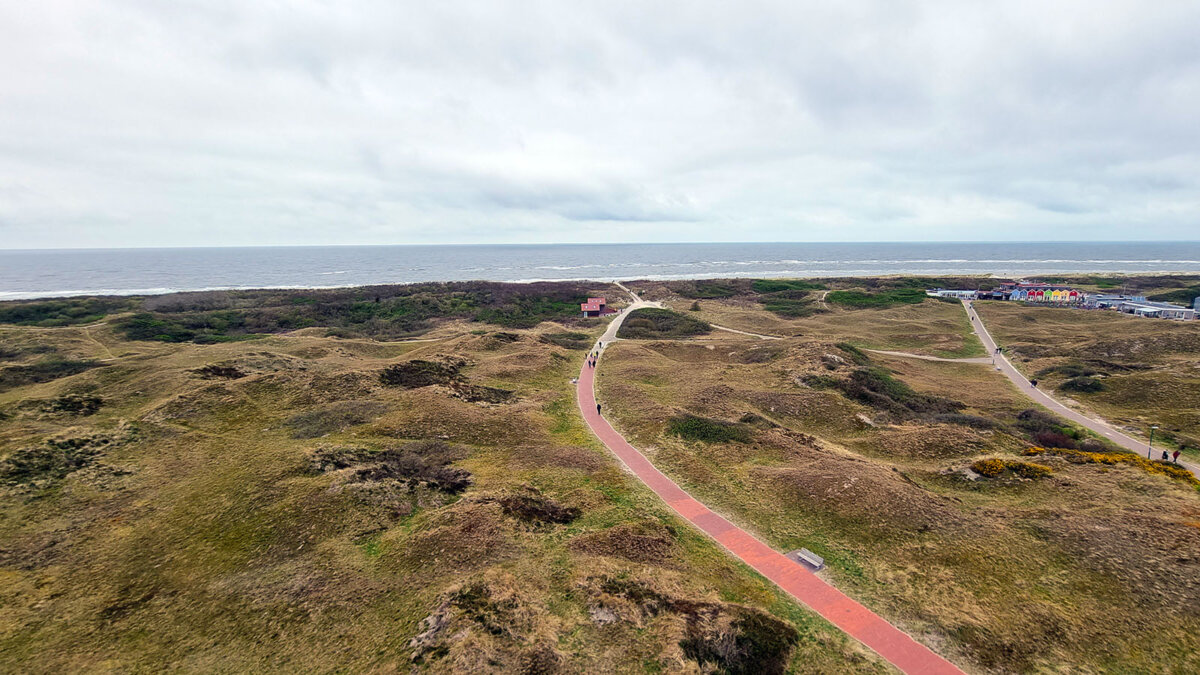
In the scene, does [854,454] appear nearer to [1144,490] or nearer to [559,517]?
[1144,490]

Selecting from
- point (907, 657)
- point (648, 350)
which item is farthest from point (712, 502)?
point (648, 350)

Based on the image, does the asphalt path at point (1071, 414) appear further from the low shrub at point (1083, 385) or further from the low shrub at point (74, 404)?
the low shrub at point (74, 404)

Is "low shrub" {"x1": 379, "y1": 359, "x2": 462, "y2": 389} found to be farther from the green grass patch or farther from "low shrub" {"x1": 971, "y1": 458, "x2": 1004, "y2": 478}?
the green grass patch

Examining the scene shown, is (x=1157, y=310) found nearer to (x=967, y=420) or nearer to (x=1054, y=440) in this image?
(x=1054, y=440)

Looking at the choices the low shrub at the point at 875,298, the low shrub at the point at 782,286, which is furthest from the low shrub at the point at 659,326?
the low shrub at the point at 782,286

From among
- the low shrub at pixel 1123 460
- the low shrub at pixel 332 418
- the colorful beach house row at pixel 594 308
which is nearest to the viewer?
the low shrub at pixel 1123 460

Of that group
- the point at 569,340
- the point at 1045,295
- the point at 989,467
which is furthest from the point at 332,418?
the point at 1045,295

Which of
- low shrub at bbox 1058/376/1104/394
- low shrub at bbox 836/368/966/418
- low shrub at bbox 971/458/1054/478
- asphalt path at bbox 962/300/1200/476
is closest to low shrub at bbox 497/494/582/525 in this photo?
low shrub at bbox 971/458/1054/478
